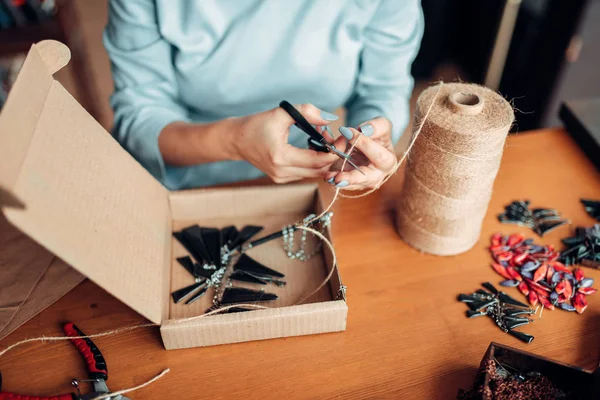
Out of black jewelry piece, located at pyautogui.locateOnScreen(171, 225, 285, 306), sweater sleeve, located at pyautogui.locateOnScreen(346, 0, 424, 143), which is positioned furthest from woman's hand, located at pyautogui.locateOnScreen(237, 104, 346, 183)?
sweater sleeve, located at pyautogui.locateOnScreen(346, 0, 424, 143)

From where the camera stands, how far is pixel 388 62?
920 millimetres

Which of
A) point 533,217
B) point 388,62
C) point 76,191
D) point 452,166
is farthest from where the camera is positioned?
point 388,62

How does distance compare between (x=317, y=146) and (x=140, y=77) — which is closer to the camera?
(x=317, y=146)

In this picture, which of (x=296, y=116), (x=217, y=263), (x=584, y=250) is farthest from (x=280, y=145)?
(x=584, y=250)

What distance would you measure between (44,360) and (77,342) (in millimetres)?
42

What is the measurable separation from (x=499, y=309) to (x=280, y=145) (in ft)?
1.23

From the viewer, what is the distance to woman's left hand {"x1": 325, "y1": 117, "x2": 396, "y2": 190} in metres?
0.65

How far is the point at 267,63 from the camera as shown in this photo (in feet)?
2.88

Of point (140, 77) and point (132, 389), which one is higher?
point (140, 77)

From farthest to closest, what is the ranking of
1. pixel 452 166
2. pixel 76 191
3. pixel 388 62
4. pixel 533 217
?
pixel 388 62 < pixel 533 217 < pixel 452 166 < pixel 76 191

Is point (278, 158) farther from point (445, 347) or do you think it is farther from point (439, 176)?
point (445, 347)

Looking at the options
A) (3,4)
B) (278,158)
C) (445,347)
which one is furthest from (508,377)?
(3,4)

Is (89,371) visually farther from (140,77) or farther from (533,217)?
(533,217)

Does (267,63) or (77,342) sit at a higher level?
(267,63)
